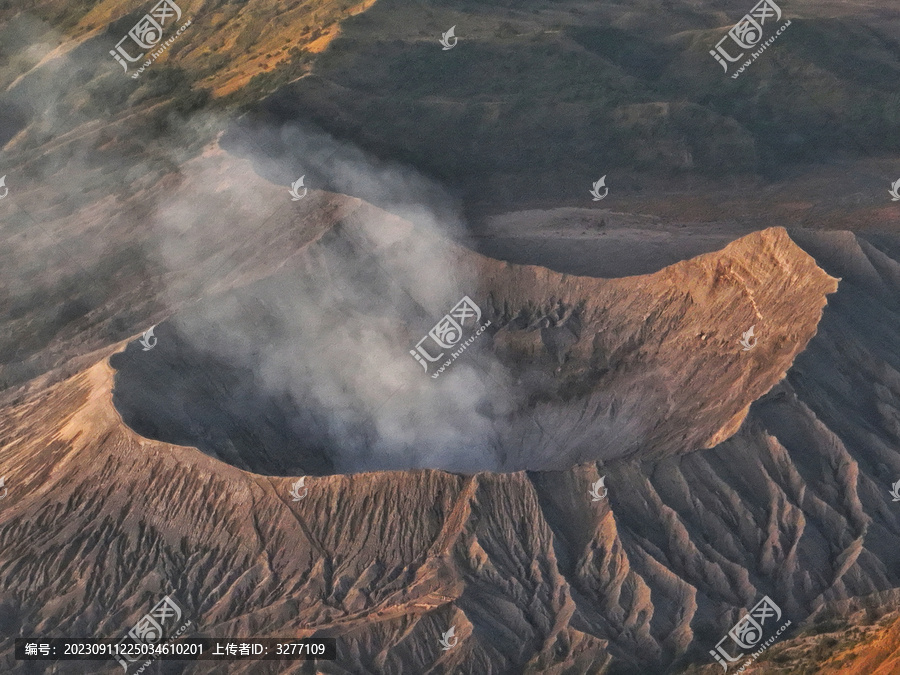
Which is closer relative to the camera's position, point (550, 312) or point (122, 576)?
point (122, 576)

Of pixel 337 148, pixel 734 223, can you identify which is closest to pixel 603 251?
pixel 734 223

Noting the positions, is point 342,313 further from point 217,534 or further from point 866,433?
point 866,433

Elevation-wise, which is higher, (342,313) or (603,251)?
(342,313)

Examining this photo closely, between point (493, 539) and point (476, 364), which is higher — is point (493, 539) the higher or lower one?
the higher one

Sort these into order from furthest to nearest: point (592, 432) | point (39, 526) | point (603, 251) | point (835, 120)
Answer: point (835, 120) → point (603, 251) → point (592, 432) → point (39, 526)

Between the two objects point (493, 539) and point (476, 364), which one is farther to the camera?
point (476, 364)

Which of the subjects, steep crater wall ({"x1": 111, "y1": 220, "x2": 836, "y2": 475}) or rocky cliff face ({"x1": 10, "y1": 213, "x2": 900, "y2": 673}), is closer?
rocky cliff face ({"x1": 10, "y1": 213, "x2": 900, "y2": 673})

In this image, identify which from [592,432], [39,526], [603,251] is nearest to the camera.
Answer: [39,526]

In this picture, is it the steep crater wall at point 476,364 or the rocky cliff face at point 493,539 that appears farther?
the steep crater wall at point 476,364
